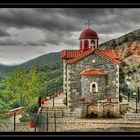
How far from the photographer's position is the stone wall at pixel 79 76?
14289 mm

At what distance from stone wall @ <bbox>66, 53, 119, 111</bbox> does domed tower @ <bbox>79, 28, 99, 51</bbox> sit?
0.78 m

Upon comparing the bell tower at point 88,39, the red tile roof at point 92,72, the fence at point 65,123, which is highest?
the bell tower at point 88,39

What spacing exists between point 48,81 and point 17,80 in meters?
1.72

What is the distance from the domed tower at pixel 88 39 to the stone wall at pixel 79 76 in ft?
2.57

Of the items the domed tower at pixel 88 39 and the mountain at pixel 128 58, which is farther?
the mountain at pixel 128 58

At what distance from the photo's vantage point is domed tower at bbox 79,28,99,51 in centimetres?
1494

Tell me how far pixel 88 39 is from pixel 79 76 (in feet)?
5.18

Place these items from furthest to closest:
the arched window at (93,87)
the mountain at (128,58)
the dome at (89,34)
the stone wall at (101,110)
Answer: the mountain at (128,58), the dome at (89,34), the arched window at (93,87), the stone wall at (101,110)

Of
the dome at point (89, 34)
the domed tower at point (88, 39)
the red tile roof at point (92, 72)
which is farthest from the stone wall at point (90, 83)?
the dome at point (89, 34)

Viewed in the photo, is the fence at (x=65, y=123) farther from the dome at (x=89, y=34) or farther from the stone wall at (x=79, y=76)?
the dome at (x=89, y=34)

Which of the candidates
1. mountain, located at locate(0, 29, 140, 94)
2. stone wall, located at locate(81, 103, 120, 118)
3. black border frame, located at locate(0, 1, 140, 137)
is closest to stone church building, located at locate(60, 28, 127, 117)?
stone wall, located at locate(81, 103, 120, 118)

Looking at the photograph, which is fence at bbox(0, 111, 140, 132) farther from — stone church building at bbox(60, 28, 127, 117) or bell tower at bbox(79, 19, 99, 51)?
bell tower at bbox(79, 19, 99, 51)
